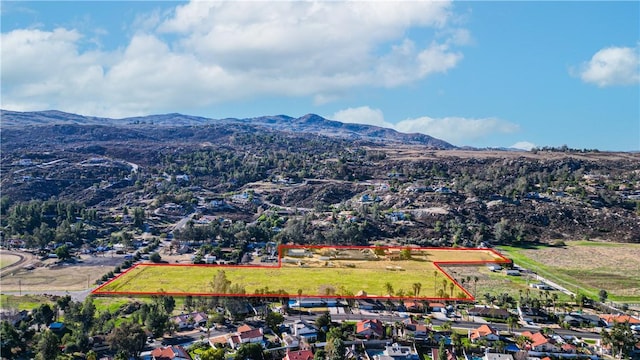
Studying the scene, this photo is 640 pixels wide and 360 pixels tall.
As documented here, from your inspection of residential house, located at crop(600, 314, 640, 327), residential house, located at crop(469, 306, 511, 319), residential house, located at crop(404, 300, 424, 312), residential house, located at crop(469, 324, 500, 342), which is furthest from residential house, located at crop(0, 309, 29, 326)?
residential house, located at crop(600, 314, 640, 327)

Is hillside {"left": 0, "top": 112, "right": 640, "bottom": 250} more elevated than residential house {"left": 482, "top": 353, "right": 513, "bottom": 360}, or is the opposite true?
hillside {"left": 0, "top": 112, "right": 640, "bottom": 250}

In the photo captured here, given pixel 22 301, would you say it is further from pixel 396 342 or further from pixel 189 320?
pixel 396 342

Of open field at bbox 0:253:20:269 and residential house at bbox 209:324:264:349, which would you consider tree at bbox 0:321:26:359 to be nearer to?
residential house at bbox 209:324:264:349

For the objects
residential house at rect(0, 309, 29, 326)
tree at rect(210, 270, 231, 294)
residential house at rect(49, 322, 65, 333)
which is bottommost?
residential house at rect(49, 322, 65, 333)

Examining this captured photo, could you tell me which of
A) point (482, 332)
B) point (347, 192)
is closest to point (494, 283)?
point (482, 332)

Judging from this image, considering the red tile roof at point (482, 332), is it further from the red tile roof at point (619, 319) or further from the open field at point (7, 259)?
the open field at point (7, 259)

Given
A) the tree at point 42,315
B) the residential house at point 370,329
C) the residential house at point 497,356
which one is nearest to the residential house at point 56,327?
the tree at point 42,315
